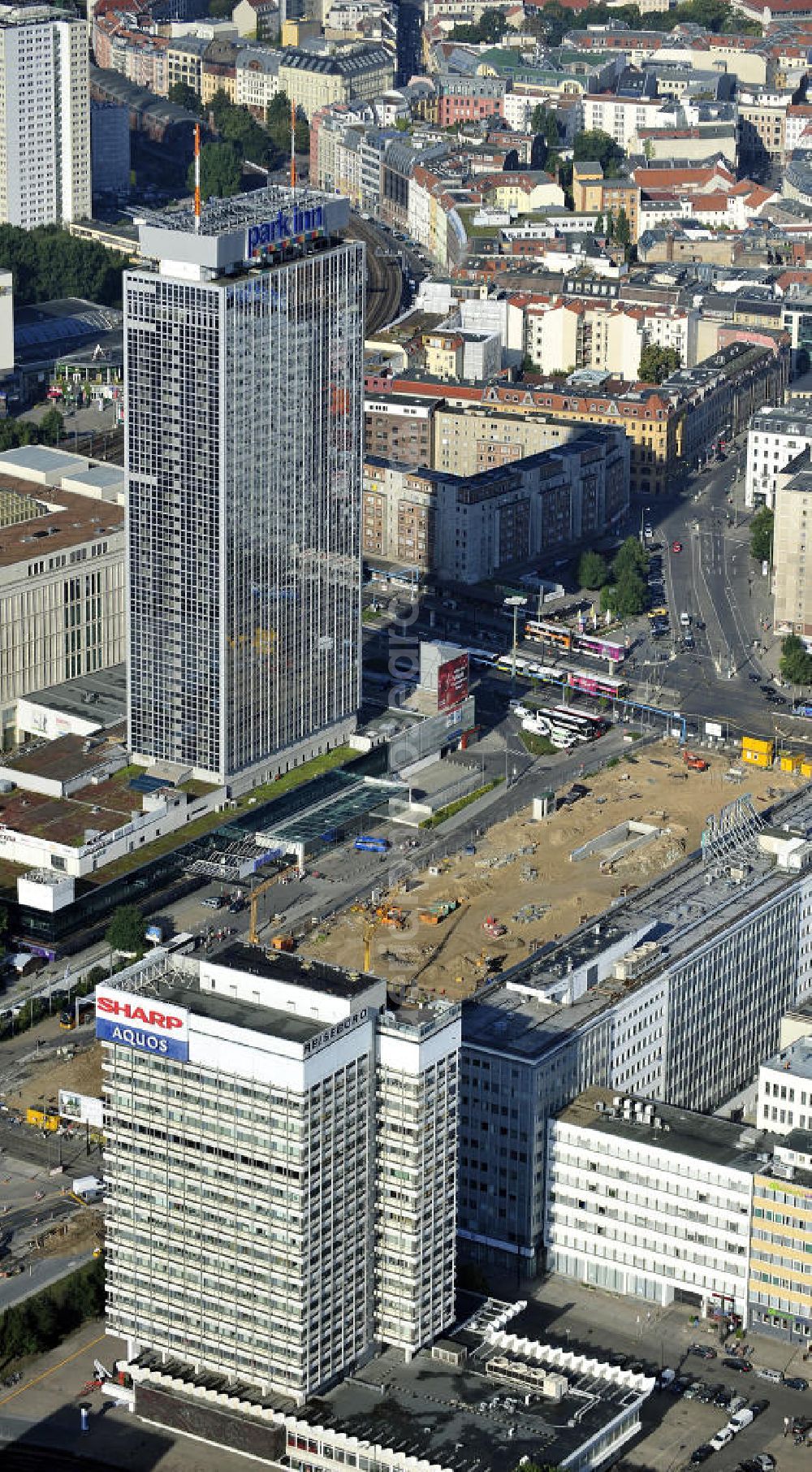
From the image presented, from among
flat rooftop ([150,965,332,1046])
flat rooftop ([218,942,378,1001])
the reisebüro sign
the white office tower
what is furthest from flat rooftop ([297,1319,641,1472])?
the reisebüro sign

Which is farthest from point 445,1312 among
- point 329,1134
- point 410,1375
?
point 329,1134

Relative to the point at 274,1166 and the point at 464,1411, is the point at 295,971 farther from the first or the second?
the point at 464,1411

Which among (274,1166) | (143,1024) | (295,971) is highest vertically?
(295,971)

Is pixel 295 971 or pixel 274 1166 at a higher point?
pixel 295 971

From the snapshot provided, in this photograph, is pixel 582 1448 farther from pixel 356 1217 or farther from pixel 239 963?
pixel 239 963

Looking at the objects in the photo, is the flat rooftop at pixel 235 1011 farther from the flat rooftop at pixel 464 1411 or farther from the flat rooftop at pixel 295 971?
the flat rooftop at pixel 464 1411

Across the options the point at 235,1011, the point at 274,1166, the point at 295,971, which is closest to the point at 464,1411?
the point at 274,1166

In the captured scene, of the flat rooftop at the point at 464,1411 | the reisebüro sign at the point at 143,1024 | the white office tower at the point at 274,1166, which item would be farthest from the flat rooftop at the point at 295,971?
the flat rooftop at the point at 464,1411
